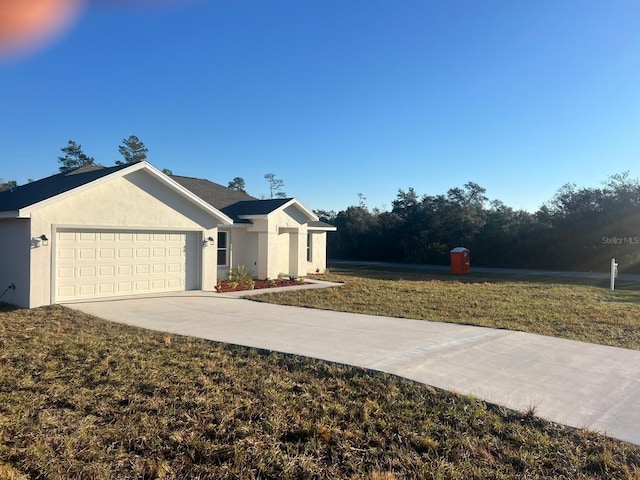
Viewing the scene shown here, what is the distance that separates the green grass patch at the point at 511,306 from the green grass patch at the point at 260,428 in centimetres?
485

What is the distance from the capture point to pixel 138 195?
13.2m

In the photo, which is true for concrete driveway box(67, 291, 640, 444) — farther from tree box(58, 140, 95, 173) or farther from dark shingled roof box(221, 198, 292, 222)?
tree box(58, 140, 95, 173)

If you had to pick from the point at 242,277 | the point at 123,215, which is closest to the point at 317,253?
the point at 242,277

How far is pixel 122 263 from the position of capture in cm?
1300

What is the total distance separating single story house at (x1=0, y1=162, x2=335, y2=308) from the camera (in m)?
11.2

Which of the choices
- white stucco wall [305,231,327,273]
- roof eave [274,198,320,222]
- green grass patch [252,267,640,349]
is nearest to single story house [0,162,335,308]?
green grass patch [252,267,640,349]

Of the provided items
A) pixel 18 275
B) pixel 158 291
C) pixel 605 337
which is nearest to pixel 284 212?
pixel 158 291

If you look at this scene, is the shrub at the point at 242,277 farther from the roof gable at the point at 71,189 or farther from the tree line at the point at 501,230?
the tree line at the point at 501,230

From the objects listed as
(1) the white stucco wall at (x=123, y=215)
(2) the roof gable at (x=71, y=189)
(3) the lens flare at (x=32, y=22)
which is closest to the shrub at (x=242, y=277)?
(1) the white stucco wall at (x=123, y=215)

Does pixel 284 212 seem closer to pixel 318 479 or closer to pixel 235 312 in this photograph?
pixel 235 312

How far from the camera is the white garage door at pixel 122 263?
468 inches

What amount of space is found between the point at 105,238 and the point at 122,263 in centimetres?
86

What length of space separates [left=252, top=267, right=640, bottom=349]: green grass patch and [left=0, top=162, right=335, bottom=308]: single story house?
306cm

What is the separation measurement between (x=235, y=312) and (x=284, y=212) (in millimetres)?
8632
